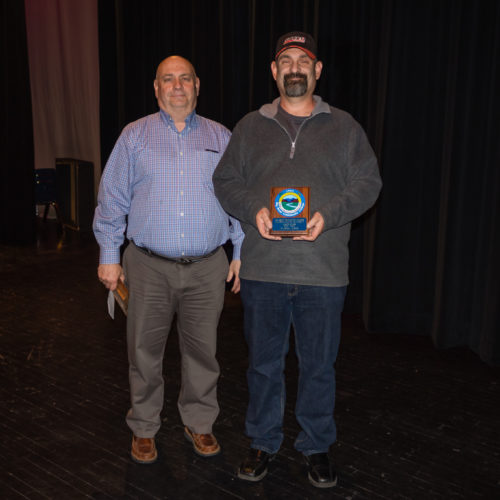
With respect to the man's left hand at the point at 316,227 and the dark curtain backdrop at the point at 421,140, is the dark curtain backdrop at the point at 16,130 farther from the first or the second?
the man's left hand at the point at 316,227

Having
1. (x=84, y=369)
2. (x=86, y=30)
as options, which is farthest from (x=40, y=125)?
(x=84, y=369)

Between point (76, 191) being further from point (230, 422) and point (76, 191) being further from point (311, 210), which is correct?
point (311, 210)

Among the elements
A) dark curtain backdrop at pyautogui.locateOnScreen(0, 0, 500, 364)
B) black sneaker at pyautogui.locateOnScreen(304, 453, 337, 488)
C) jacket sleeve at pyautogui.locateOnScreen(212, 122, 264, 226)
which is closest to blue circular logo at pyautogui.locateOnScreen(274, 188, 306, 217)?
jacket sleeve at pyautogui.locateOnScreen(212, 122, 264, 226)

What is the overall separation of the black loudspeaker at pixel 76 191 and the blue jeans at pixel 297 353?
5.89 m

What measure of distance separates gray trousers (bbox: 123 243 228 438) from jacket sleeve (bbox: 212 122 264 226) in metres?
0.31

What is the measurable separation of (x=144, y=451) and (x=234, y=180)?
1.13 meters

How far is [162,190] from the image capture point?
2.37 metres

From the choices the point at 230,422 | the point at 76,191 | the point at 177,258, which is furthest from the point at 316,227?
the point at 76,191

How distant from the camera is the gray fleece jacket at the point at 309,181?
2176mm

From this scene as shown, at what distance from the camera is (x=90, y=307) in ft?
15.2

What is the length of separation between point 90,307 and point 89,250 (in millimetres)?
2144

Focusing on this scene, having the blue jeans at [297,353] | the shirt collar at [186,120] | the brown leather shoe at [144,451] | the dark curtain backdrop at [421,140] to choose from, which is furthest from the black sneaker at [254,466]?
the dark curtain backdrop at [421,140]

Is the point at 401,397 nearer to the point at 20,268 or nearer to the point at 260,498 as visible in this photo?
the point at 260,498

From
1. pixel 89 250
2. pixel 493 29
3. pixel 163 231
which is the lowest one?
pixel 89 250
